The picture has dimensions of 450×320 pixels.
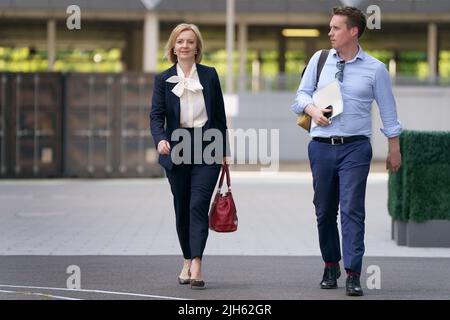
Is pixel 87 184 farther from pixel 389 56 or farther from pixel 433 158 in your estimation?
pixel 389 56

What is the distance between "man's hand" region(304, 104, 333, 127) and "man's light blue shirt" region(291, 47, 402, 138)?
0.05m

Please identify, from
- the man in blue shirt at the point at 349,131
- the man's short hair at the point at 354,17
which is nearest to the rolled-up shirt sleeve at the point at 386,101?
the man in blue shirt at the point at 349,131

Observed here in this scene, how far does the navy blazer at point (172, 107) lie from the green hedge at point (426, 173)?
338cm

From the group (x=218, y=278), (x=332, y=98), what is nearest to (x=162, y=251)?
(x=218, y=278)

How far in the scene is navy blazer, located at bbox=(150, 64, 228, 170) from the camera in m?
8.83

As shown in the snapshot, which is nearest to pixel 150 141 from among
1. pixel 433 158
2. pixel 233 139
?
pixel 233 139

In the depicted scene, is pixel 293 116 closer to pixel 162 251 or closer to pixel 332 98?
pixel 162 251

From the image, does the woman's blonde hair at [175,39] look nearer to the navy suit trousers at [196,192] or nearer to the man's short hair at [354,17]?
the navy suit trousers at [196,192]

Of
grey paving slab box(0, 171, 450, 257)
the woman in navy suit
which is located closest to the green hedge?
grey paving slab box(0, 171, 450, 257)

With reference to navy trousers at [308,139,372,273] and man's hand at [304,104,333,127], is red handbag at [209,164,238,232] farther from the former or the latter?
man's hand at [304,104,333,127]

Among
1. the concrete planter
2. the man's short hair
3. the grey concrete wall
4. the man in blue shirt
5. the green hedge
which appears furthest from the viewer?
the grey concrete wall

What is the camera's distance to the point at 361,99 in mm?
8625

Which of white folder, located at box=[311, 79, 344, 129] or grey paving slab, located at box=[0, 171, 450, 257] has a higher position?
white folder, located at box=[311, 79, 344, 129]

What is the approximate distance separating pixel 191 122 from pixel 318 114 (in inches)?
35.1
